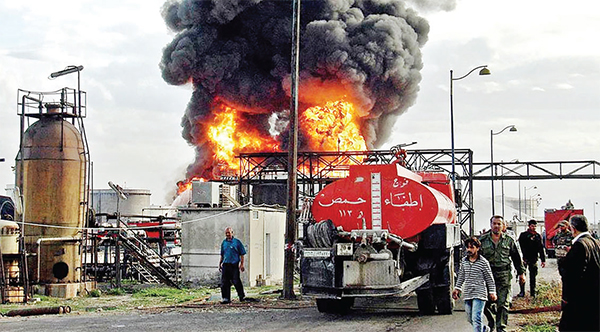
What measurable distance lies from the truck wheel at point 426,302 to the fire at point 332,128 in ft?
107

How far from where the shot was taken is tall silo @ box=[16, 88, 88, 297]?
22188mm

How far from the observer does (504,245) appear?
36.2 feet

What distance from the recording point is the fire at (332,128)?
4688 centimetres

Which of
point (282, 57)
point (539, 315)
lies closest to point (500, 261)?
point (539, 315)

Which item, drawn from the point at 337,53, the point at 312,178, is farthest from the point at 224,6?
the point at 312,178

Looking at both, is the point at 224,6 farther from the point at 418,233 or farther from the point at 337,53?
the point at 418,233

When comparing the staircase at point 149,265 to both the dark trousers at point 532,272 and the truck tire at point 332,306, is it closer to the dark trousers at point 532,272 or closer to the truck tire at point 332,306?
the truck tire at point 332,306

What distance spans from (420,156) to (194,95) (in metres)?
16.8

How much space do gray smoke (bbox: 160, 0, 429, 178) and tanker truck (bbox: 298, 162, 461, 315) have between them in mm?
31043

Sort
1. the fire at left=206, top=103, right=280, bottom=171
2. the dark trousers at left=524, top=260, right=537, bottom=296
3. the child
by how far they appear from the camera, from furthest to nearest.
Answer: the fire at left=206, top=103, right=280, bottom=171, the dark trousers at left=524, top=260, right=537, bottom=296, the child

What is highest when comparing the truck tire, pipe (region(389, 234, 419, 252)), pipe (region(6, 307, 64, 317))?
pipe (region(389, 234, 419, 252))

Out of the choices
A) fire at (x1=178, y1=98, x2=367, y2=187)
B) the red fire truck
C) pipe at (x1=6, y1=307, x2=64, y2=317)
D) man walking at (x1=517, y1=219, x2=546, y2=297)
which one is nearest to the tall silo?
pipe at (x1=6, y1=307, x2=64, y2=317)

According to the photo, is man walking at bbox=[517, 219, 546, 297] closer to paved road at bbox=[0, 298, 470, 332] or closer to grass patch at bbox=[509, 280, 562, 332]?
grass patch at bbox=[509, 280, 562, 332]

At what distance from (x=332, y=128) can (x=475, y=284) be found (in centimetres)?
3736
